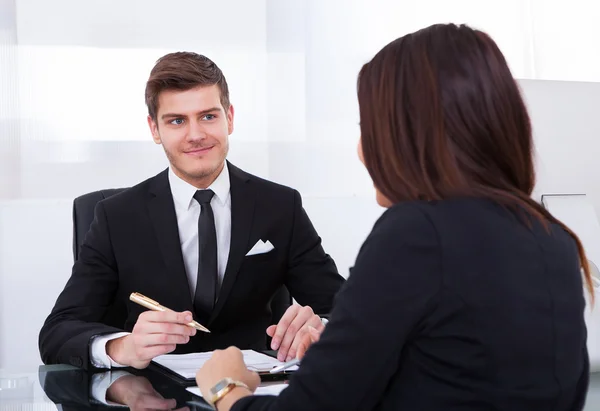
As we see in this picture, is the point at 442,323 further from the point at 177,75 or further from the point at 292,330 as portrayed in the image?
the point at 177,75

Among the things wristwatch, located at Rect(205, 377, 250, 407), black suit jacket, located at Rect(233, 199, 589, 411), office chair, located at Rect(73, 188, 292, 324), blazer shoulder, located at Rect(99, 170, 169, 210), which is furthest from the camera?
office chair, located at Rect(73, 188, 292, 324)

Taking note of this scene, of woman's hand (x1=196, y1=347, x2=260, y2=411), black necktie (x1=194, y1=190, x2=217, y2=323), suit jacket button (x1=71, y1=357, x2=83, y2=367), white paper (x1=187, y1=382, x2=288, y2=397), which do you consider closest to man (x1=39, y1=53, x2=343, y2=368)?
black necktie (x1=194, y1=190, x2=217, y2=323)

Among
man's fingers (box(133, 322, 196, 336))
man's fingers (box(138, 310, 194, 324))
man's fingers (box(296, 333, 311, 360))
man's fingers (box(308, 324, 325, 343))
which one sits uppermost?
man's fingers (box(138, 310, 194, 324))

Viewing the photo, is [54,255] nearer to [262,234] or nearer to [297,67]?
[262,234]

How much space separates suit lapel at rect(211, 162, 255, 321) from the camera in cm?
235

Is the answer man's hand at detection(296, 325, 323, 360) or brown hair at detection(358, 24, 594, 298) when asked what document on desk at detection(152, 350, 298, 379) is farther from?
brown hair at detection(358, 24, 594, 298)

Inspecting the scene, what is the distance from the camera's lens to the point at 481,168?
1.09 meters

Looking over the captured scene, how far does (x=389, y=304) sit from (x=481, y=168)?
25 centimetres

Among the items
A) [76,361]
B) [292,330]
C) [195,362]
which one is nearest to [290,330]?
[292,330]

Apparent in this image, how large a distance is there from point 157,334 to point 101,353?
23 cm

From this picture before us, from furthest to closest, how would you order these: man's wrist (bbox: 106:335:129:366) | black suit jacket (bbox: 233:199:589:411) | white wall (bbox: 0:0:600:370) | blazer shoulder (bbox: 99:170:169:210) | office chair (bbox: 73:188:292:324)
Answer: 1. white wall (bbox: 0:0:600:370)
2. office chair (bbox: 73:188:292:324)
3. blazer shoulder (bbox: 99:170:169:210)
4. man's wrist (bbox: 106:335:129:366)
5. black suit jacket (bbox: 233:199:589:411)

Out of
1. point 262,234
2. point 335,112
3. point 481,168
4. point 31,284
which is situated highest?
point 335,112

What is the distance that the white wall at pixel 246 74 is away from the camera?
12.3 ft

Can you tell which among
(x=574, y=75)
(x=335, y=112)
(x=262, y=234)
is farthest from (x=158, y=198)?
(x=574, y=75)
